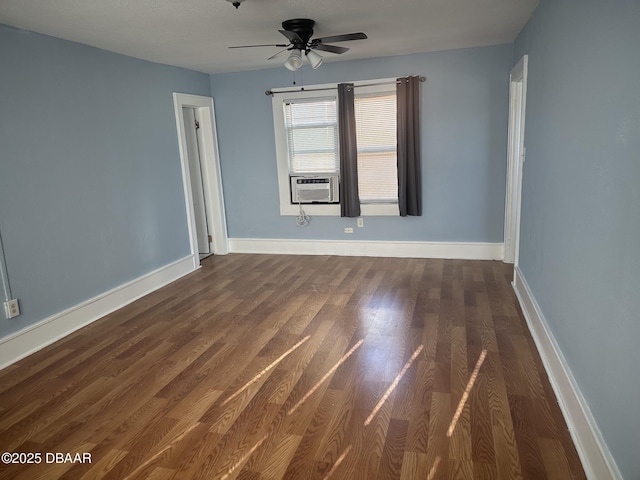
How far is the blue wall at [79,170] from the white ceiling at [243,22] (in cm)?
23

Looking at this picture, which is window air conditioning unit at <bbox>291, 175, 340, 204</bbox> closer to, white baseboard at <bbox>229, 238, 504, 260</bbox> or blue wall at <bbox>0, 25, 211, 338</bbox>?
white baseboard at <bbox>229, 238, 504, 260</bbox>

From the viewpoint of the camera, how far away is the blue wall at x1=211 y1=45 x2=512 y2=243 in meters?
4.89

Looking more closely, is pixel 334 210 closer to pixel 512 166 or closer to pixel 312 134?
pixel 312 134

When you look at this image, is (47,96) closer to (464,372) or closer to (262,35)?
(262,35)

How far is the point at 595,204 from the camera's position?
189cm

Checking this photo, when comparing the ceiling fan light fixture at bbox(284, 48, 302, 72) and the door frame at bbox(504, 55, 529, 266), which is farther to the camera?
the door frame at bbox(504, 55, 529, 266)

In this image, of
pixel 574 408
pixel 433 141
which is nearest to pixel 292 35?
pixel 433 141

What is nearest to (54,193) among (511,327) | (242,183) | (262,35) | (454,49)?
(262,35)

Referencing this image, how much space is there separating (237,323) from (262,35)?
2.51 metres

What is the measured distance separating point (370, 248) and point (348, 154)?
1.22 metres

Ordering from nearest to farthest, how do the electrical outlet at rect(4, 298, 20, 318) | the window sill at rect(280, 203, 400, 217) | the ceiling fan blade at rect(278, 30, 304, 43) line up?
the electrical outlet at rect(4, 298, 20, 318), the ceiling fan blade at rect(278, 30, 304, 43), the window sill at rect(280, 203, 400, 217)

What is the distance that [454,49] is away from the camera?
4852 millimetres

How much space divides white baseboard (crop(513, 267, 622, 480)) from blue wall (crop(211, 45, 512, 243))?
2.06 m

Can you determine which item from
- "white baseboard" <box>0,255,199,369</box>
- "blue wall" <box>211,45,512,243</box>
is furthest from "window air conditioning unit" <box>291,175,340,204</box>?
"white baseboard" <box>0,255,199,369</box>
